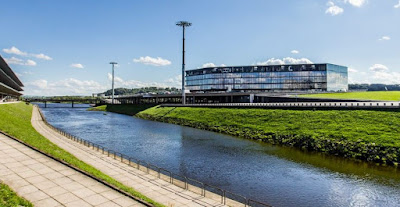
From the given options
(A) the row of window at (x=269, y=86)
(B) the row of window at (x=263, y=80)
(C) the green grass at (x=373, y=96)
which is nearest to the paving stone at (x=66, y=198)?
(C) the green grass at (x=373, y=96)

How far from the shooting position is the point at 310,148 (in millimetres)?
43375

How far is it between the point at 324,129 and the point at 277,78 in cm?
11244

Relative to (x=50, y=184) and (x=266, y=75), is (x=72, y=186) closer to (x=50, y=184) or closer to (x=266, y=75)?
(x=50, y=184)

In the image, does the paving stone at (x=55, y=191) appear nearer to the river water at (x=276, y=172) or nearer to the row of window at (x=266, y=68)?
the river water at (x=276, y=172)

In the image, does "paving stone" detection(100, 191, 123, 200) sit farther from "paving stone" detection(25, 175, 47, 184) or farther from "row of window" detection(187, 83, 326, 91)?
"row of window" detection(187, 83, 326, 91)

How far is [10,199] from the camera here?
1708cm

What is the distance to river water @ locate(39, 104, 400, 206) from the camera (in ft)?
80.1

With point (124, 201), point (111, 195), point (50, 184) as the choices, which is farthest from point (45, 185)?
Answer: point (124, 201)

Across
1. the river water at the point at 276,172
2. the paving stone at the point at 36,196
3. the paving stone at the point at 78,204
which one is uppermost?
the paving stone at the point at 36,196

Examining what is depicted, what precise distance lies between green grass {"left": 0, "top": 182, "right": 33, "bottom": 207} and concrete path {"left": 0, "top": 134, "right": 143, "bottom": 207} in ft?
2.02

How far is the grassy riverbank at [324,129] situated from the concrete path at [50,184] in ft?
104

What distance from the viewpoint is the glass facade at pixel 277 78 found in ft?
499

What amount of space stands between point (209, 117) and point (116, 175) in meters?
51.3

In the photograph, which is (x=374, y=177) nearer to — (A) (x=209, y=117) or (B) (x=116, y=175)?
(B) (x=116, y=175)
